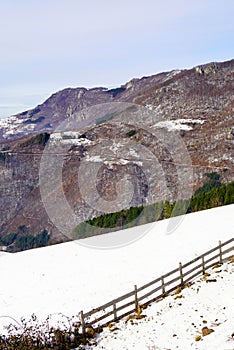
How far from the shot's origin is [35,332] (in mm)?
17203

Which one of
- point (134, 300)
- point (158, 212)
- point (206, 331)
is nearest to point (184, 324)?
point (206, 331)

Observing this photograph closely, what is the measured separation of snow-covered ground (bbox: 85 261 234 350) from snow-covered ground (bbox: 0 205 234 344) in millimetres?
3821

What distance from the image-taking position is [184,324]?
53.1 feet

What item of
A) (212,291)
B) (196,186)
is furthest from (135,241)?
(196,186)

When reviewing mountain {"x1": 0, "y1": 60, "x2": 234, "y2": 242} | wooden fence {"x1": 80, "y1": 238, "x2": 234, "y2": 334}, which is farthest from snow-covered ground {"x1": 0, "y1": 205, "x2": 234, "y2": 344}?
mountain {"x1": 0, "y1": 60, "x2": 234, "y2": 242}

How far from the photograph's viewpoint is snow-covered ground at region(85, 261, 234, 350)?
574 inches

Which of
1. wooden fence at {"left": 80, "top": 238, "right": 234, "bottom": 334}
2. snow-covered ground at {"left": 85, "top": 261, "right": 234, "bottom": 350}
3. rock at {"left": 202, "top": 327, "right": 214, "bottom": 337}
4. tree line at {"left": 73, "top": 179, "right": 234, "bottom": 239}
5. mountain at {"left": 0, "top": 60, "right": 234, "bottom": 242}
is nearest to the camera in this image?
snow-covered ground at {"left": 85, "top": 261, "right": 234, "bottom": 350}

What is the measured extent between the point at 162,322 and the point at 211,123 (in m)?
180

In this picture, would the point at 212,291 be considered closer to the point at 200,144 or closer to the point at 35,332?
the point at 35,332

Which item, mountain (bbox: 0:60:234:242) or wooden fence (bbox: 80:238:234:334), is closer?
wooden fence (bbox: 80:238:234:334)

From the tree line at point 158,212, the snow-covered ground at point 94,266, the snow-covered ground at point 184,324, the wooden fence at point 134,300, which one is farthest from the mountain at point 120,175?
the snow-covered ground at point 184,324

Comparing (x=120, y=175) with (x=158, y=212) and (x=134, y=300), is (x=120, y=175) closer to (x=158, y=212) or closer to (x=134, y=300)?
(x=158, y=212)

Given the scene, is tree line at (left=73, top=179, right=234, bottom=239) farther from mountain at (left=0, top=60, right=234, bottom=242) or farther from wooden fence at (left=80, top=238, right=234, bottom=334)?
wooden fence at (left=80, top=238, right=234, bottom=334)

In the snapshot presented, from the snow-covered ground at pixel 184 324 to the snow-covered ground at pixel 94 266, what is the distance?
382 cm
